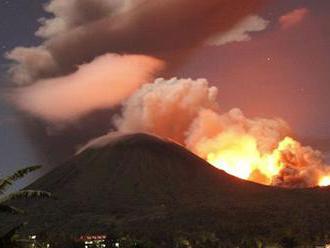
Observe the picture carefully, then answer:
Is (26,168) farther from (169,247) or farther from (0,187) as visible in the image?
(169,247)

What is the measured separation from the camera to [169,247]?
7790 inches

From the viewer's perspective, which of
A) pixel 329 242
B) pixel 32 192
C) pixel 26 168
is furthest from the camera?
pixel 329 242

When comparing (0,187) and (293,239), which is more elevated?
(293,239)

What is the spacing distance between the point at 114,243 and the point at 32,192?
171 metres

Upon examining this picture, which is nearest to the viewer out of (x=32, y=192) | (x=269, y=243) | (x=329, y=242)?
(x=32, y=192)

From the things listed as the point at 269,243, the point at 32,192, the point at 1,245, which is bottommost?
the point at 1,245

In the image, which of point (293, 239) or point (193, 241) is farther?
point (193, 241)

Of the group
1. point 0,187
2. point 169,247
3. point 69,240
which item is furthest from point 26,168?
point 169,247

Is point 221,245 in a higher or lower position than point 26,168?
higher

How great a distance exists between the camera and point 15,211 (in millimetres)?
19500

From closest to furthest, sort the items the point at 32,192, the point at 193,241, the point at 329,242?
the point at 32,192
the point at 329,242
the point at 193,241

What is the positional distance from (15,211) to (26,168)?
139 centimetres

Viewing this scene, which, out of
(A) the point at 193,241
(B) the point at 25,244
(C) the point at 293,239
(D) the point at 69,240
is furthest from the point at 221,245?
(B) the point at 25,244

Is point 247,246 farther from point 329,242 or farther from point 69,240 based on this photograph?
point 69,240
